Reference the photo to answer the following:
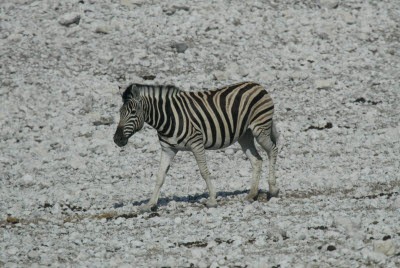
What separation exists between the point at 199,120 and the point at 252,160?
158 centimetres

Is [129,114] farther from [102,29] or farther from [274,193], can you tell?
[102,29]

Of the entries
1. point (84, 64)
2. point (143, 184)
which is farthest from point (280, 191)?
point (84, 64)

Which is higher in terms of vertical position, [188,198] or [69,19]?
[69,19]

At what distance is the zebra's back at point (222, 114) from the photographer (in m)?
12.4

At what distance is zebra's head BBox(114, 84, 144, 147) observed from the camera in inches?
476

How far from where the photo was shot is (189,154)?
665 inches

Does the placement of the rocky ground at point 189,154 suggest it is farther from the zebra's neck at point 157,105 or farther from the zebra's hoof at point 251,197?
the zebra's neck at point 157,105

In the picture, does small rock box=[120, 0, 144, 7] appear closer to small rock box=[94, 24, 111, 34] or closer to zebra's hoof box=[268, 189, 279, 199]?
small rock box=[94, 24, 111, 34]

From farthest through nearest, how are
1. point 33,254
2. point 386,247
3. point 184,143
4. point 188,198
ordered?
point 188,198, point 184,143, point 33,254, point 386,247

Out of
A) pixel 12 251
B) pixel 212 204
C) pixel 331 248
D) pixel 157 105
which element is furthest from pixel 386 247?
pixel 12 251

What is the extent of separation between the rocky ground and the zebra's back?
136 centimetres

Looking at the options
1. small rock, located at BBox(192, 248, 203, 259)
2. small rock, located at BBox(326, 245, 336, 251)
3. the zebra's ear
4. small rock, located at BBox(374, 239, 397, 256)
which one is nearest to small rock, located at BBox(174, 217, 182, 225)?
small rock, located at BBox(192, 248, 203, 259)

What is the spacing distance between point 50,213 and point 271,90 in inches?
358

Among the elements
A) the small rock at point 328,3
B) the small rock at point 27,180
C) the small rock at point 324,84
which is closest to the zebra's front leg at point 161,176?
the small rock at point 27,180
